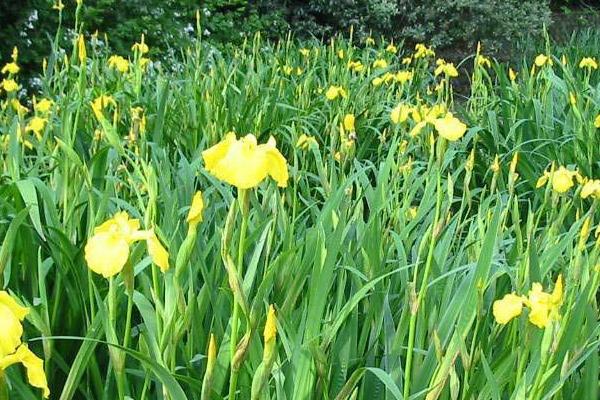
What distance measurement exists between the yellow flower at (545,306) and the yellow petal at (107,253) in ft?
1.42

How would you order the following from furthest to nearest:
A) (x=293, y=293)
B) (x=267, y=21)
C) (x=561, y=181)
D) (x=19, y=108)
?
(x=267, y=21), (x=19, y=108), (x=561, y=181), (x=293, y=293)

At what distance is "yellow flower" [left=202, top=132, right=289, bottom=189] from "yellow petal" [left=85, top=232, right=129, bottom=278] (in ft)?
0.39

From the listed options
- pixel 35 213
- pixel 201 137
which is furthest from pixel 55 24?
pixel 35 213

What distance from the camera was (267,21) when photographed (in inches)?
251

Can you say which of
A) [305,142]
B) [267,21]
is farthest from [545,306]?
[267,21]

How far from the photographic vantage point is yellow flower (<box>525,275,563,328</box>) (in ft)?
2.90

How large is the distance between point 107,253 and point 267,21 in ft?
18.9

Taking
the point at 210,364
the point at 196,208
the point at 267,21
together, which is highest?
the point at 196,208

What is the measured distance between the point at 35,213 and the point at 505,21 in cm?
636

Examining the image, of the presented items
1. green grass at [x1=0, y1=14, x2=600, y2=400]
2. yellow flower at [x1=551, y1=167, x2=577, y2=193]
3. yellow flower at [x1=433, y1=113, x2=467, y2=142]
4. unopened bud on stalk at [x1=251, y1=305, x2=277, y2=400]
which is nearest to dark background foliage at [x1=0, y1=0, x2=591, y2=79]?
green grass at [x1=0, y1=14, x2=600, y2=400]

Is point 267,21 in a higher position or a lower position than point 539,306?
lower

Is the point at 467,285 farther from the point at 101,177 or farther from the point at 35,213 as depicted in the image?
the point at 101,177

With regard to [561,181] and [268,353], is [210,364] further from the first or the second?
[561,181]

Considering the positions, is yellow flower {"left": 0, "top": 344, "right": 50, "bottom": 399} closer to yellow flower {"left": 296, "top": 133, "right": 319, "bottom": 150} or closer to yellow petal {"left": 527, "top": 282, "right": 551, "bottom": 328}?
yellow petal {"left": 527, "top": 282, "right": 551, "bottom": 328}
